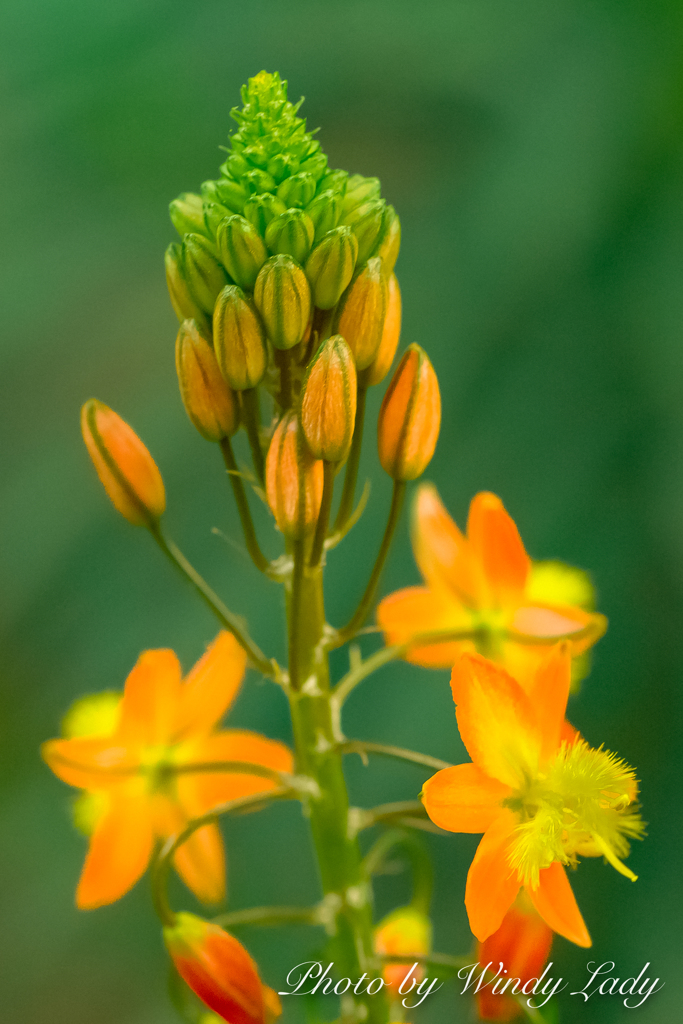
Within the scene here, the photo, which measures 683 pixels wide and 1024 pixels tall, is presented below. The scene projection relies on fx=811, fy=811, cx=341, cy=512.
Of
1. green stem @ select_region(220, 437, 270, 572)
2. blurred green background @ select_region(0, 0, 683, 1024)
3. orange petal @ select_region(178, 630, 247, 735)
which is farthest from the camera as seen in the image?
blurred green background @ select_region(0, 0, 683, 1024)

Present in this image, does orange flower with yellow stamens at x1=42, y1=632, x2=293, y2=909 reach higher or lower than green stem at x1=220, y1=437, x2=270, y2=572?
lower

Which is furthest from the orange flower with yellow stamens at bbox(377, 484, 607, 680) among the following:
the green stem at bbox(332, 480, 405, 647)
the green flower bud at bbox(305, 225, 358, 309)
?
the green flower bud at bbox(305, 225, 358, 309)

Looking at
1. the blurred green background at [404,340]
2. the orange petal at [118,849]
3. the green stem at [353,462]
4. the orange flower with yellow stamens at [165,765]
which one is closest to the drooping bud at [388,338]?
the green stem at [353,462]

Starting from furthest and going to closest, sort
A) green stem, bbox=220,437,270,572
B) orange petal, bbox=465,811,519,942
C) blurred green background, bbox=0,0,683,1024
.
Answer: blurred green background, bbox=0,0,683,1024
green stem, bbox=220,437,270,572
orange petal, bbox=465,811,519,942

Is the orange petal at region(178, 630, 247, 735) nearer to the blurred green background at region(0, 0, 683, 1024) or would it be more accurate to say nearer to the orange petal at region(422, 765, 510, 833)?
the orange petal at region(422, 765, 510, 833)

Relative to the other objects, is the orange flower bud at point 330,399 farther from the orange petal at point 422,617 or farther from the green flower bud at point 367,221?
the orange petal at point 422,617

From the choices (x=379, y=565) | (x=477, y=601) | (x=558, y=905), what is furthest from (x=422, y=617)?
(x=558, y=905)

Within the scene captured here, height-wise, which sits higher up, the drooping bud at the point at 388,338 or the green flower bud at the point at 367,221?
the green flower bud at the point at 367,221

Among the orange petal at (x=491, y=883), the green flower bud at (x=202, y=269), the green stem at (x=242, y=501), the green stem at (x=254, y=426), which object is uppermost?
the green flower bud at (x=202, y=269)
